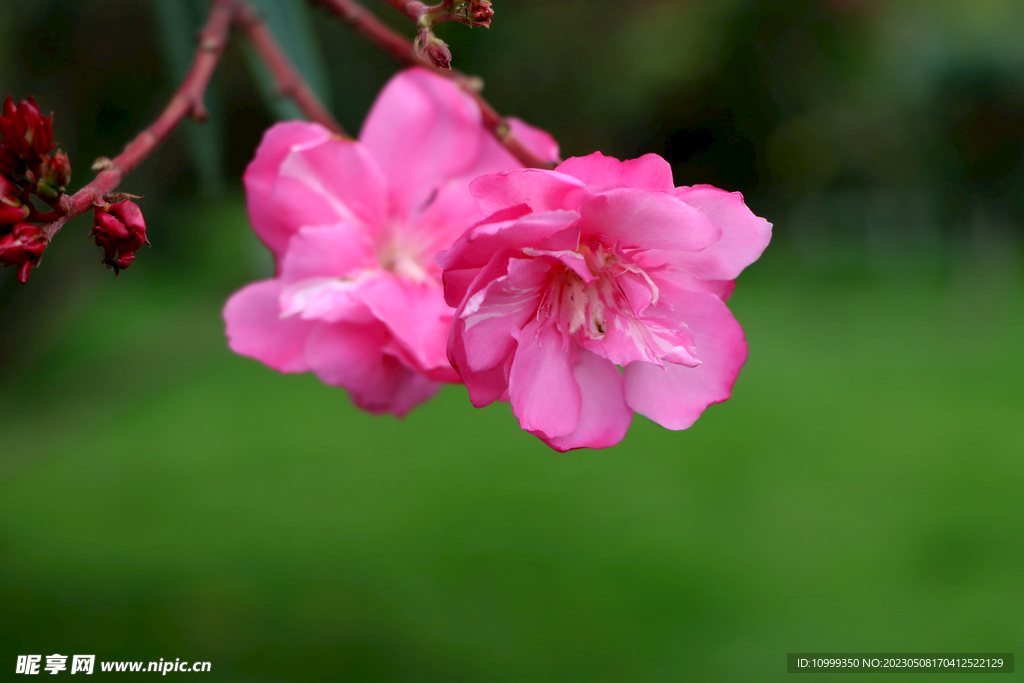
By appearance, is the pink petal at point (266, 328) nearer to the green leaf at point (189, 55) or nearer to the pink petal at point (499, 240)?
the pink petal at point (499, 240)

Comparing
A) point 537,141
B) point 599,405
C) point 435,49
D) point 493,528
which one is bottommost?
point 599,405

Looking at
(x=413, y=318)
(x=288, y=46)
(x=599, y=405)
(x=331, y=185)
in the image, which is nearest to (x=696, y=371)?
(x=599, y=405)

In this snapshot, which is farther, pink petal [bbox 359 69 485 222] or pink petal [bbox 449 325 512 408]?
pink petal [bbox 359 69 485 222]

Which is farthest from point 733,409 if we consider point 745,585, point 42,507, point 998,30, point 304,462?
point 998,30

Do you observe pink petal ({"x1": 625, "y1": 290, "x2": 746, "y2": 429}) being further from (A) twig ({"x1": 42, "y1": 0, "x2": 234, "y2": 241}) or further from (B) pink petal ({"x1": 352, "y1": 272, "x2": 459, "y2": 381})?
(A) twig ({"x1": 42, "y1": 0, "x2": 234, "y2": 241})

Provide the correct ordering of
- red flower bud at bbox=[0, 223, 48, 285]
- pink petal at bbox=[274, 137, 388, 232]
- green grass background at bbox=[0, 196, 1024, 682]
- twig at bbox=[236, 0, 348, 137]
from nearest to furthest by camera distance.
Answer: red flower bud at bbox=[0, 223, 48, 285]
pink petal at bbox=[274, 137, 388, 232]
twig at bbox=[236, 0, 348, 137]
green grass background at bbox=[0, 196, 1024, 682]

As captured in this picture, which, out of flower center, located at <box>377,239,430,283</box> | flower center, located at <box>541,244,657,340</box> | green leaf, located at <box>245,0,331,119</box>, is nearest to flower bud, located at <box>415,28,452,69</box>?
flower center, located at <box>541,244,657,340</box>

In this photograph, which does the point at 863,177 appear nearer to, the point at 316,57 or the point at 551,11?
the point at 551,11

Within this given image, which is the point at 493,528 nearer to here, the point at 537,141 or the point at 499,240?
the point at 537,141

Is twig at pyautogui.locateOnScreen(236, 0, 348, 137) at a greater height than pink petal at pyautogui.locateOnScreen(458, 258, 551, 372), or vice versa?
twig at pyautogui.locateOnScreen(236, 0, 348, 137)
